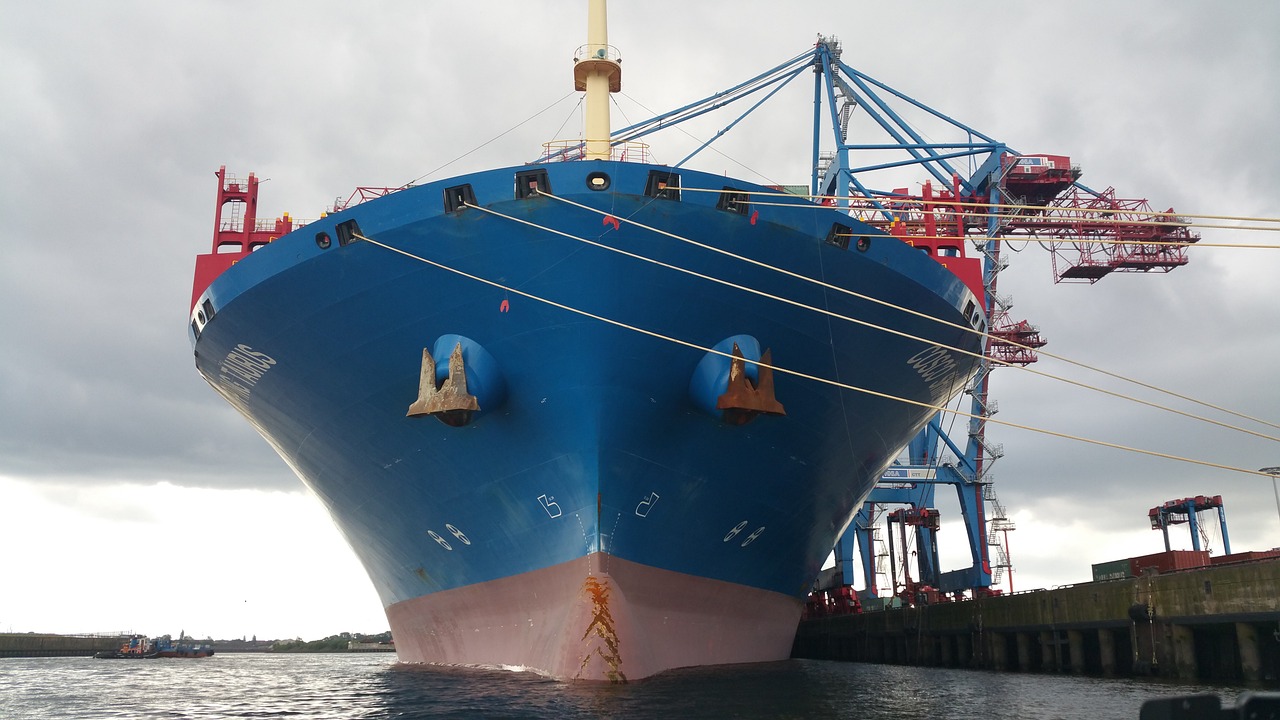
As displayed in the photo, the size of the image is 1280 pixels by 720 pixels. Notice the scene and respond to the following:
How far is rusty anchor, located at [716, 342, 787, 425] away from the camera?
11.4 meters

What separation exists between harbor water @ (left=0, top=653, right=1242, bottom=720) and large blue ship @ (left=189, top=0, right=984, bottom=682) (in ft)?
2.50

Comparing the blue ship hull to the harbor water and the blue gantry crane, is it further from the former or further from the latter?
the blue gantry crane

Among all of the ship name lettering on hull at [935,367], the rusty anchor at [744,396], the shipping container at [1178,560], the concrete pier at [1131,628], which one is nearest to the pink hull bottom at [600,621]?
the rusty anchor at [744,396]

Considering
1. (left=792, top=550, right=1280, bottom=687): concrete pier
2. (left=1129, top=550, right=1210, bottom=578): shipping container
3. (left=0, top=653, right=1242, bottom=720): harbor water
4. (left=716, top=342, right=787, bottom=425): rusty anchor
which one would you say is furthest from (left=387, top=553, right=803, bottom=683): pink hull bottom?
(left=1129, top=550, right=1210, bottom=578): shipping container

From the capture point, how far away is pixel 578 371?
11688 mm

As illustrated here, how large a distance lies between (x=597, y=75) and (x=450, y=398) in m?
7.25

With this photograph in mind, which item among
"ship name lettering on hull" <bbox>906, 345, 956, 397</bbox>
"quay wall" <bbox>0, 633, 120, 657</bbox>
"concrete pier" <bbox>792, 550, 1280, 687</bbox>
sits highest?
"ship name lettering on hull" <bbox>906, 345, 956, 397</bbox>

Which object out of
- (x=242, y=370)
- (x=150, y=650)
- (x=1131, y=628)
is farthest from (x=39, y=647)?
(x=1131, y=628)

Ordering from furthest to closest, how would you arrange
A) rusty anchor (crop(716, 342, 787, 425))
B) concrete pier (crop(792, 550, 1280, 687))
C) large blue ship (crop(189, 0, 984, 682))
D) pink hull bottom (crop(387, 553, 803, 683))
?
concrete pier (crop(792, 550, 1280, 687))
pink hull bottom (crop(387, 553, 803, 683))
large blue ship (crop(189, 0, 984, 682))
rusty anchor (crop(716, 342, 787, 425))

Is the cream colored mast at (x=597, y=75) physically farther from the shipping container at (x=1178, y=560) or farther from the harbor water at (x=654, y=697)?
the shipping container at (x=1178, y=560)

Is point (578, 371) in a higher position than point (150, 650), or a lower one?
higher

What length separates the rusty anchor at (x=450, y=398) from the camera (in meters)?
11.1

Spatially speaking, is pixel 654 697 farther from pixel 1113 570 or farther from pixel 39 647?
pixel 39 647

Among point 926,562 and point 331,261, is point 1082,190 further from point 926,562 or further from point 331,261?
point 331,261
